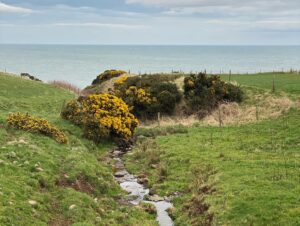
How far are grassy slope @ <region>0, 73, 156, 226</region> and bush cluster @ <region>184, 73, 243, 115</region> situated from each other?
17.5 metres

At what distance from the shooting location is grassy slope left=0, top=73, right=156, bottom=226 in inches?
757

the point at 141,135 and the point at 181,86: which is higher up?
the point at 181,86

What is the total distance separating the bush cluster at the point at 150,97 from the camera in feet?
162

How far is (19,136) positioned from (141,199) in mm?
10288

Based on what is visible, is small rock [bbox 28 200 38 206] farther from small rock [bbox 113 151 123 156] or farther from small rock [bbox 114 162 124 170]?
small rock [bbox 113 151 123 156]

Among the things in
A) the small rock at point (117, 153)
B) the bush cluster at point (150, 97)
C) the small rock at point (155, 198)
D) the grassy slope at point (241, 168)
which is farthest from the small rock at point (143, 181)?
the bush cluster at point (150, 97)

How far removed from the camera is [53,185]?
22.9 metres

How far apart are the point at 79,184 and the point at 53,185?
2.10 meters

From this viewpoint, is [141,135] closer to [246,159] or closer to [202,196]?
[246,159]

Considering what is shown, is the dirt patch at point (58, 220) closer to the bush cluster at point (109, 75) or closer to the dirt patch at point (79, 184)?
the dirt patch at point (79, 184)

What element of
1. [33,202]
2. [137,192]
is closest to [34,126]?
[137,192]

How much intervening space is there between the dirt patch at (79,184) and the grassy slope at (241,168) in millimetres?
4442

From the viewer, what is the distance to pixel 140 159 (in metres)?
33.8

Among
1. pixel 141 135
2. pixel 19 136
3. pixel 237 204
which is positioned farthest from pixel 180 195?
pixel 141 135
